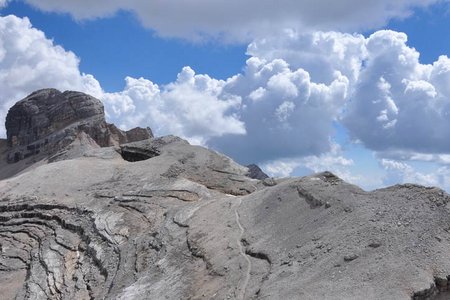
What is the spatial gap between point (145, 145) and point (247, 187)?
8.85 meters

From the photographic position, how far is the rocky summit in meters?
11.8

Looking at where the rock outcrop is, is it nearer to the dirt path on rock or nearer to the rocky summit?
the rocky summit

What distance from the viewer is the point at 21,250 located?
23.0 meters

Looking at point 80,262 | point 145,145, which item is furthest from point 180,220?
point 145,145

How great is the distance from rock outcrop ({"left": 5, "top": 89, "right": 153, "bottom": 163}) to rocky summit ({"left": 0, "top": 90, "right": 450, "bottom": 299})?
15.9m

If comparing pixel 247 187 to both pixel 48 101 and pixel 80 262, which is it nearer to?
pixel 80 262

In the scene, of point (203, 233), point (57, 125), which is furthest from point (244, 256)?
point (57, 125)

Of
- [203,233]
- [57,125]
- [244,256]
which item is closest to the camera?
[244,256]

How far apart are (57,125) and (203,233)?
36851 millimetres

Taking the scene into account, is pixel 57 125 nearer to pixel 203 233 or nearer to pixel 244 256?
pixel 203 233

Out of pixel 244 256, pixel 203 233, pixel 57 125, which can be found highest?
pixel 57 125

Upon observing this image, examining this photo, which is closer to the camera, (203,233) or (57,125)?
(203,233)

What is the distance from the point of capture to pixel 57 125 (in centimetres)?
5106

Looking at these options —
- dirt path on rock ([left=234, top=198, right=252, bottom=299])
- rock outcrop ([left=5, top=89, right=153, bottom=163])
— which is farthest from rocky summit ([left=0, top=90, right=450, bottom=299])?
rock outcrop ([left=5, top=89, right=153, bottom=163])
